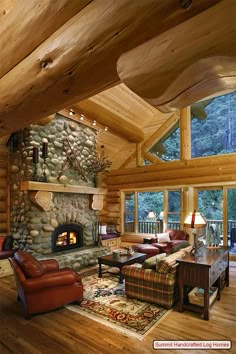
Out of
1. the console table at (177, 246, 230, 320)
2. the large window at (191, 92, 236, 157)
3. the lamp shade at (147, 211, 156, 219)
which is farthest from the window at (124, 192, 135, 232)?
the console table at (177, 246, 230, 320)

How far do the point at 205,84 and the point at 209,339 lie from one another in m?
2.90

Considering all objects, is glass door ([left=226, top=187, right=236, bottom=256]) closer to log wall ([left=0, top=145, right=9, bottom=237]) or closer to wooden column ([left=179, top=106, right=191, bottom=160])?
wooden column ([left=179, top=106, right=191, bottom=160])

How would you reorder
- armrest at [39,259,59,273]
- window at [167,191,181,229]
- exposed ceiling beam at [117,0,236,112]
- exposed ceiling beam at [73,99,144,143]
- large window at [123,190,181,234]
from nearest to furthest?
exposed ceiling beam at [117,0,236,112], armrest at [39,259,59,273], exposed ceiling beam at [73,99,144,143], window at [167,191,181,229], large window at [123,190,181,234]

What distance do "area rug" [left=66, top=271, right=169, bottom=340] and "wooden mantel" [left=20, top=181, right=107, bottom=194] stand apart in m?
2.33

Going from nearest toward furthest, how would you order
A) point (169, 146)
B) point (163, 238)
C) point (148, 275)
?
point (148, 275)
point (163, 238)
point (169, 146)

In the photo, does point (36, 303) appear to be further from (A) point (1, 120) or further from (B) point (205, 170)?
(B) point (205, 170)

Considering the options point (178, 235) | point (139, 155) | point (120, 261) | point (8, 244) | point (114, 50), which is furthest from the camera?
point (139, 155)

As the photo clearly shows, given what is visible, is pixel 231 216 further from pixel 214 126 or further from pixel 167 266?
pixel 167 266

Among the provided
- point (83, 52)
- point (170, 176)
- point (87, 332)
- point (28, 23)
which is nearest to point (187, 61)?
point (83, 52)

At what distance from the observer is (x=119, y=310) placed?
3334 mm

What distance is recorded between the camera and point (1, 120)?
1.85m

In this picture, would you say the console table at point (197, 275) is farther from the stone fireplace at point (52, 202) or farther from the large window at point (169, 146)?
the large window at point (169, 146)

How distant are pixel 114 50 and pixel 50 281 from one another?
3.07 metres

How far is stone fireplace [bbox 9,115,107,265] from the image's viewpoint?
5.33 meters
